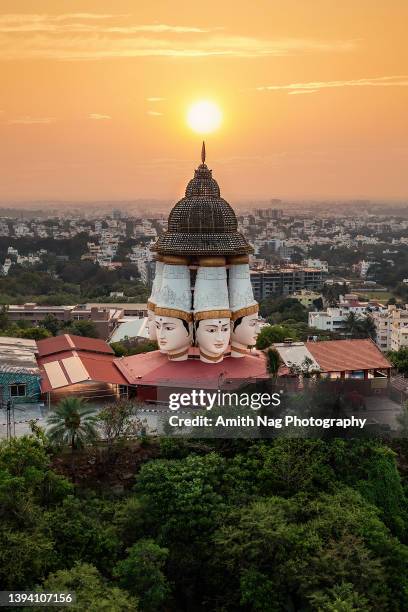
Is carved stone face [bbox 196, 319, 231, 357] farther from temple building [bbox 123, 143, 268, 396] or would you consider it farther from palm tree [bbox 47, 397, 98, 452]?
palm tree [bbox 47, 397, 98, 452]

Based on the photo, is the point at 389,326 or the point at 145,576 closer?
the point at 145,576

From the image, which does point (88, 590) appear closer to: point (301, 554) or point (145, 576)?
point (145, 576)

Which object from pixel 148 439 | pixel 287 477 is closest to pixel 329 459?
pixel 287 477

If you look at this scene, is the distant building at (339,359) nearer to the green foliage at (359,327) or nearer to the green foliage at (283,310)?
the green foliage at (359,327)

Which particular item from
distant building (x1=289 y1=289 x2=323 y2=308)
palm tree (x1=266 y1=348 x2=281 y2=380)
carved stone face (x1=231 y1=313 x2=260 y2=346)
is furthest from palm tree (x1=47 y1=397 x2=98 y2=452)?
distant building (x1=289 y1=289 x2=323 y2=308)

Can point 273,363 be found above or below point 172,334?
below

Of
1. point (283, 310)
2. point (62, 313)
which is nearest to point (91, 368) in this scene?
point (62, 313)

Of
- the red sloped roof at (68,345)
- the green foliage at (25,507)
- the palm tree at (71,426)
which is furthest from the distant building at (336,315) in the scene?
the green foliage at (25,507)
